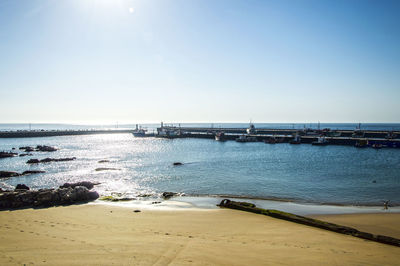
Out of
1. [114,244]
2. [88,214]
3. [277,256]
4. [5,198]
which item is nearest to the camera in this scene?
[277,256]

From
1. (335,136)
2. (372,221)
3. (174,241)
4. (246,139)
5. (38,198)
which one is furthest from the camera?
(335,136)

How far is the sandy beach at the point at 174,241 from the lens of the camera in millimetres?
8297

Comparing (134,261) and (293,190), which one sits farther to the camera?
(293,190)

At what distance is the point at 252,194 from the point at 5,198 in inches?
734

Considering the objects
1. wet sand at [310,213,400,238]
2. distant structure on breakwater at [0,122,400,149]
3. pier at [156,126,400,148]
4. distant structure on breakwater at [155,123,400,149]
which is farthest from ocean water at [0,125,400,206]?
pier at [156,126,400,148]

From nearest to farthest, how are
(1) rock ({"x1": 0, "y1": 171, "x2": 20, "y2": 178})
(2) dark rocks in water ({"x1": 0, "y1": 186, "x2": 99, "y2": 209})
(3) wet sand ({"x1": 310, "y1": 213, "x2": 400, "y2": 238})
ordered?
(3) wet sand ({"x1": 310, "y1": 213, "x2": 400, "y2": 238}) < (2) dark rocks in water ({"x1": 0, "y1": 186, "x2": 99, "y2": 209}) < (1) rock ({"x1": 0, "y1": 171, "x2": 20, "y2": 178})

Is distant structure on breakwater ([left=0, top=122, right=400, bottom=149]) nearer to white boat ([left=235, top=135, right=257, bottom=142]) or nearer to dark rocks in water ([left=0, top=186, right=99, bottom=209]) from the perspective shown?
white boat ([left=235, top=135, right=257, bottom=142])

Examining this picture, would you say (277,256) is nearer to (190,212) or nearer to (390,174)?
(190,212)

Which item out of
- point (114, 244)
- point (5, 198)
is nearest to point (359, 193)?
point (114, 244)

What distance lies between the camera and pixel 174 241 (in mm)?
10227

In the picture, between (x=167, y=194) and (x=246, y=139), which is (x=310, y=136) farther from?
(x=167, y=194)

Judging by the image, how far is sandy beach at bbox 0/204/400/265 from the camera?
8.30 m

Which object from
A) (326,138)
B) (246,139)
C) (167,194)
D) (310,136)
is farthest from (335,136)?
(167,194)

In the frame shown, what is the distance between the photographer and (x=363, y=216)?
50.9 feet
